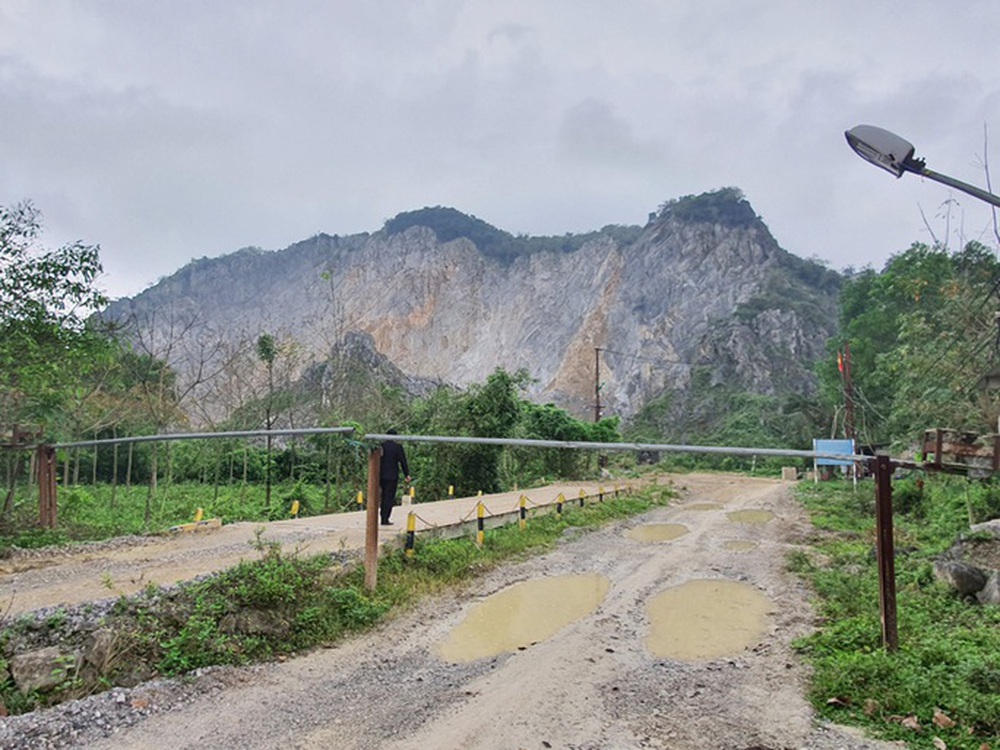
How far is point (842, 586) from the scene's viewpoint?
7562 mm

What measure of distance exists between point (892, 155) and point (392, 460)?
7.02 metres

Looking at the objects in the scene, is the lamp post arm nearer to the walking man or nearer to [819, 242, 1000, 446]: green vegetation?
[819, 242, 1000, 446]: green vegetation

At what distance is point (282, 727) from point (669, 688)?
9.54 ft

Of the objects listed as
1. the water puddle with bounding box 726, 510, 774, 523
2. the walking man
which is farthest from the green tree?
the water puddle with bounding box 726, 510, 774, 523

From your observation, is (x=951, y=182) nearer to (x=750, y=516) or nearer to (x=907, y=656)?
(x=907, y=656)

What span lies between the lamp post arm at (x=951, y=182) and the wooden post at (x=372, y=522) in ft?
17.7

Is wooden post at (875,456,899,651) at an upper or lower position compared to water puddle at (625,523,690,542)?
upper

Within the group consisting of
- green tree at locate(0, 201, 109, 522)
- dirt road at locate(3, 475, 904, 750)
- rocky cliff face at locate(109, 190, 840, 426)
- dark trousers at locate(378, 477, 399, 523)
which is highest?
rocky cliff face at locate(109, 190, 840, 426)

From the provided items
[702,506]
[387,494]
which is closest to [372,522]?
[387,494]

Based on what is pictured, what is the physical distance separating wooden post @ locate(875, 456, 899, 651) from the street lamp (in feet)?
7.33

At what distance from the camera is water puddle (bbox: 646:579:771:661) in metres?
6.02

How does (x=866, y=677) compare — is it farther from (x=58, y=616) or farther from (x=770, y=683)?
(x=58, y=616)

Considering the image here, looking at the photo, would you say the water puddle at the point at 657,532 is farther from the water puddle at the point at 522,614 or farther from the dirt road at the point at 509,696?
the dirt road at the point at 509,696

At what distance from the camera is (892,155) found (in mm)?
3682
